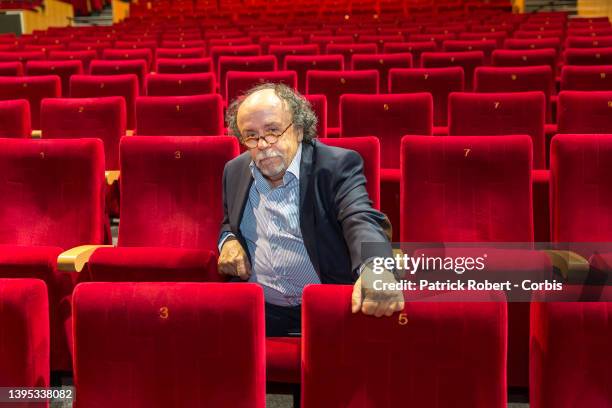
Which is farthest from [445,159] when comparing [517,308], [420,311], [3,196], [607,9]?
[607,9]

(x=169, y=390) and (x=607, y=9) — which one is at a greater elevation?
(x=607, y=9)

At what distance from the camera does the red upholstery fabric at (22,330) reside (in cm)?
31

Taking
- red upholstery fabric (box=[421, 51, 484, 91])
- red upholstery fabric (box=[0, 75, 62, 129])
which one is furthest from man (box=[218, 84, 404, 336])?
red upholstery fabric (box=[421, 51, 484, 91])

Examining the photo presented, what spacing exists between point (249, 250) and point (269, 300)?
38 millimetres

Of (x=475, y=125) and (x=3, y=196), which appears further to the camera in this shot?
(x=475, y=125)

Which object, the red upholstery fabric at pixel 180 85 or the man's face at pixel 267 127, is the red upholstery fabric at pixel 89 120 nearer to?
the red upholstery fabric at pixel 180 85

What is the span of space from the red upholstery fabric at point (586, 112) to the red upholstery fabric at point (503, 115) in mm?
23

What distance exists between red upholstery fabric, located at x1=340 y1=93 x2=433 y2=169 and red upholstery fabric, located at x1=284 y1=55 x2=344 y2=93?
0.40 meters

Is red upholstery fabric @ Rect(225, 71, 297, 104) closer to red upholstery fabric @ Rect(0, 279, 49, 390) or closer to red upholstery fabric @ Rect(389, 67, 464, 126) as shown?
red upholstery fabric @ Rect(389, 67, 464, 126)

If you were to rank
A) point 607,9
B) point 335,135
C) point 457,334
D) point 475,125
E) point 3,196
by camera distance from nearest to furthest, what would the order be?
point 457,334, point 3,196, point 475,125, point 335,135, point 607,9

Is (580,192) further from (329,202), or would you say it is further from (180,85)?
(180,85)

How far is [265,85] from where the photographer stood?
449 mm

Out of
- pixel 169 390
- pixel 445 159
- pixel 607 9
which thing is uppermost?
pixel 607 9

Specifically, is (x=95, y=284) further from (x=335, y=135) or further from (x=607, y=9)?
(x=607, y=9)
